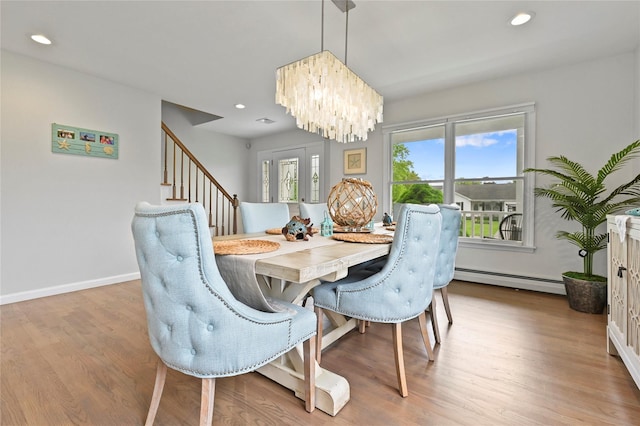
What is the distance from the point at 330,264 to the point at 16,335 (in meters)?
2.53

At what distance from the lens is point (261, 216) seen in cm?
249

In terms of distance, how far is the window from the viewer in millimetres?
3289

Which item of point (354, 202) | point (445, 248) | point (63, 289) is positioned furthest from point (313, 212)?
point (63, 289)

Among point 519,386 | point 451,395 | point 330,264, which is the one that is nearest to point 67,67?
point 330,264

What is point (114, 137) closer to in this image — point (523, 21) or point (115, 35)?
point (115, 35)

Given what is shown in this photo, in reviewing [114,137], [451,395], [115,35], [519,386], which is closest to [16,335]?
[114,137]

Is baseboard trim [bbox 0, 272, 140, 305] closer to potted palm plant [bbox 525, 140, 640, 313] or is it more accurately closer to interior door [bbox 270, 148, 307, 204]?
interior door [bbox 270, 148, 307, 204]

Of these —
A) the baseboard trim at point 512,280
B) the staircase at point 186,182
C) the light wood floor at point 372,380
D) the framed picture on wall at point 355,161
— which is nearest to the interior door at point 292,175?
the framed picture on wall at point 355,161

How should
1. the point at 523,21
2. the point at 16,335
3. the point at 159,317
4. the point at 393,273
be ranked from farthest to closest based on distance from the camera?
the point at 523,21
the point at 16,335
the point at 393,273
the point at 159,317

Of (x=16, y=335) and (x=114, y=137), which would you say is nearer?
(x=16, y=335)

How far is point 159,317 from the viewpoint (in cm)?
101

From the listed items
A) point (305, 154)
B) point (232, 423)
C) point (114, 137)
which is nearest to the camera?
point (232, 423)

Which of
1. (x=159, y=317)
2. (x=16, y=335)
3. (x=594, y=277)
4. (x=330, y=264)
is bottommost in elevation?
(x=16, y=335)

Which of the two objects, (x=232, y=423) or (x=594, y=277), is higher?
(x=594, y=277)
